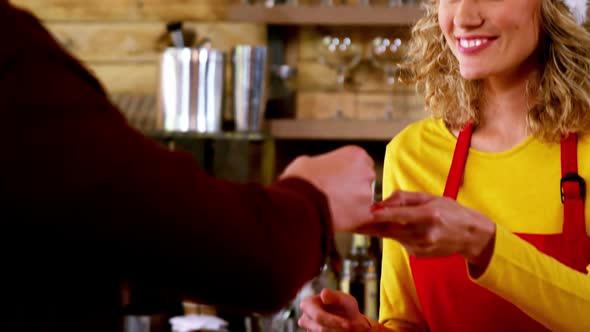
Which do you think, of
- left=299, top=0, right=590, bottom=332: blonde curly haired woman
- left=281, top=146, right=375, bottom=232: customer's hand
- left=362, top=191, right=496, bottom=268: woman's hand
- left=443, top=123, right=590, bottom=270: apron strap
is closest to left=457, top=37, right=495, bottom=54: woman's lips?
left=299, top=0, right=590, bottom=332: blonde curly haired woman

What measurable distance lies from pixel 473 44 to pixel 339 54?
1961mm

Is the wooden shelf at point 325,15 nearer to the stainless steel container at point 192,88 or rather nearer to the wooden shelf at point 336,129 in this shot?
the stainless steel container at point 192,88

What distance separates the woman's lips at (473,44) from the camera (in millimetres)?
1504

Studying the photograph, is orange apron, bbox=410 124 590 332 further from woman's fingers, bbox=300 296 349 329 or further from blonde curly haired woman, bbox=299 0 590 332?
woman's fingers, bbox=300 296 349 329

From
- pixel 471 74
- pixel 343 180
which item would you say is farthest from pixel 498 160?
pixel 343 180

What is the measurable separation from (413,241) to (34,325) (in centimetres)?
54

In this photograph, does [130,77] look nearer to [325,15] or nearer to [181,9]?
[181,9]

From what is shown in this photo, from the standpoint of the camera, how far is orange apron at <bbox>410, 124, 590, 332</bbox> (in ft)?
4.81

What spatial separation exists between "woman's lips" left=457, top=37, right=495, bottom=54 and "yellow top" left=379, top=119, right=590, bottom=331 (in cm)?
20

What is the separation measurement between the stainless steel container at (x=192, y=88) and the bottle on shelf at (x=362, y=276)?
0.77 m

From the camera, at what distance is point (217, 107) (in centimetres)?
330

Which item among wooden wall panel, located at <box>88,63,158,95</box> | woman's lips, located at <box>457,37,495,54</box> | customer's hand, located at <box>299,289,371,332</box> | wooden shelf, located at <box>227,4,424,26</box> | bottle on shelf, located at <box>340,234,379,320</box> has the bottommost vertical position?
bottle on shelf, located at <box>340,234,379,320</box>

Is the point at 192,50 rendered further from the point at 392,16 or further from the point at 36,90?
the point at 36,90

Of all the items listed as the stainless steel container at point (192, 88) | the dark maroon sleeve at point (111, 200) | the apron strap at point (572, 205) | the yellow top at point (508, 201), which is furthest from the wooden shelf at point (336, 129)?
the dark maroon sleeve at point (111, 200)
